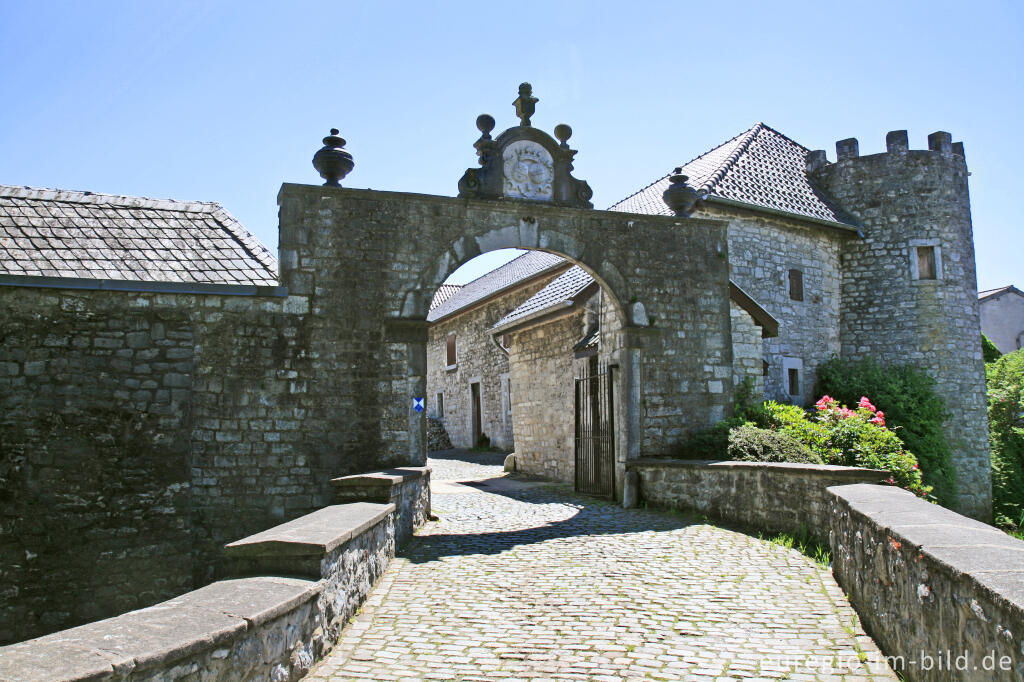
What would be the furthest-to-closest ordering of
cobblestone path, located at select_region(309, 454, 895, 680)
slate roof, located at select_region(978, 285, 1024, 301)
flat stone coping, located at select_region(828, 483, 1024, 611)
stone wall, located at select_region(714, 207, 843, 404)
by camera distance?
slate roof, located at select_region(978, 285, 1024, 301) → stone wall, located at select_region(714, 207, 843, 404) → cobblestone path, located at select_region(309, 454, 895, 680) → flat stone coping, located at select_region(828, 483, 1024, 611)

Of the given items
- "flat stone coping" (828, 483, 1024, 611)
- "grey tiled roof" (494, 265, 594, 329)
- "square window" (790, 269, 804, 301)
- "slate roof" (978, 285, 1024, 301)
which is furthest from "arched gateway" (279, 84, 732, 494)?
"slate roof" (978, 285, 1024, 301)

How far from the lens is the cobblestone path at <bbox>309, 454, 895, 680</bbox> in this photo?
12.0 feet

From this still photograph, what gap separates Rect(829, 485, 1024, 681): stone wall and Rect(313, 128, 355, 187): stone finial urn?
6.49 m

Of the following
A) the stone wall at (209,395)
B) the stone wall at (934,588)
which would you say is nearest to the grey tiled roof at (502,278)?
the stone wall at (209,395)

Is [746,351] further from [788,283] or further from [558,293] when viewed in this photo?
[788,283]

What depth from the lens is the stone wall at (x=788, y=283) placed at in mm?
14250

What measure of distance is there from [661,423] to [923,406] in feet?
26.8

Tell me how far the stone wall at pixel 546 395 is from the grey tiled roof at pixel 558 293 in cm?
34

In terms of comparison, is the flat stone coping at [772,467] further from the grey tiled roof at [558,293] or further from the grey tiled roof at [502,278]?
the grey tiled roof at [502,278]

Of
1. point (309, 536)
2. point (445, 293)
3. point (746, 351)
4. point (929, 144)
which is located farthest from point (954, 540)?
point (445, 293)

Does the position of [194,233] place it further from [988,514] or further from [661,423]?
[988,514]

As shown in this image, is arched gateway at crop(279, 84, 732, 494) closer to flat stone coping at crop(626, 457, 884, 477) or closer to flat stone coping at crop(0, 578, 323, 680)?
flat stone coping at crop(626, 457, 884, 477)

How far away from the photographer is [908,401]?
14703mm

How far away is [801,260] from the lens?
50.1 ft
